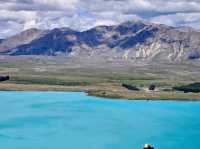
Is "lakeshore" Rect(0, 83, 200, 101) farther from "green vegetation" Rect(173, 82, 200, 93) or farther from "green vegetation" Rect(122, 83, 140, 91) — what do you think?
"green vegetation" Rect(173, 82, 200, 93)

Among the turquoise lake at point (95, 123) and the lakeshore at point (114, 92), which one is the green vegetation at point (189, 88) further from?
the turquoise lake at point (95, 123)

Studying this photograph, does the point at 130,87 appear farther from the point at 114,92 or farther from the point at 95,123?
the point at 95,123

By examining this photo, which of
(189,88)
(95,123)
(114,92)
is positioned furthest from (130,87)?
(95,123)

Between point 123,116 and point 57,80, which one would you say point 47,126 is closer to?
point 123,116

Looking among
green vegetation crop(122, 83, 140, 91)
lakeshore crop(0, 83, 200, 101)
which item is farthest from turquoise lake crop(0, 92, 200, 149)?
green vegetation crop(122, 83, 140, 91)

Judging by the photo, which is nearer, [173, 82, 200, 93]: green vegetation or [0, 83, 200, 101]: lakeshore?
[0, 83, 200, 101]: lakeshore

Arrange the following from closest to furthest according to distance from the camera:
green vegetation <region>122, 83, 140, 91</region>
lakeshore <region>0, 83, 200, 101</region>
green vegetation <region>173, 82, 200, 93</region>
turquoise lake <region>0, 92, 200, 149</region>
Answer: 1. turquoise lake <region>0, 92, 200, 149</region>
2. lakeshore <region>0, 83, 200, 101</region>
3. green vegetation <region>173, 82, 200, 93</region>
4. green vegetation <region>122, 83, 140, 91</region>

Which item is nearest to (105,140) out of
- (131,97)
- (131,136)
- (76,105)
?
(131,136)

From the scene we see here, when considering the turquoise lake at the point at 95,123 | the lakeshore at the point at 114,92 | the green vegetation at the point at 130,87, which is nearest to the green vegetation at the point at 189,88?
the lakeshore at the point at 114,92

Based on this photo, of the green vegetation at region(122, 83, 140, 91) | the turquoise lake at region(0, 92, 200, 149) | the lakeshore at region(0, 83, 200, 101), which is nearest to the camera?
the turquoise lake at region(0, 92, 200, 149)
